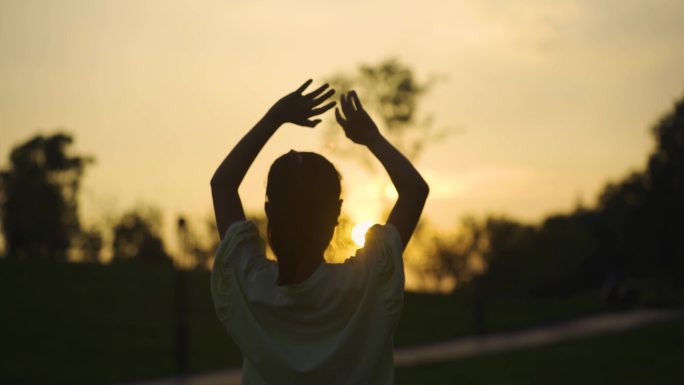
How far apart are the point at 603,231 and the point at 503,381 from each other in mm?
67731

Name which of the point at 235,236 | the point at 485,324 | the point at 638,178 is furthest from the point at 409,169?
the point at 638,178

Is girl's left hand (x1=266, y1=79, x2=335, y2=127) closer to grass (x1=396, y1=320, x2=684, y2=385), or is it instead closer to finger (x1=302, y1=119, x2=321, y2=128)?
finger (x1=302, y1=119, x2=321, y2=128)

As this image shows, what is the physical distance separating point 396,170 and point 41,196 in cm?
6862

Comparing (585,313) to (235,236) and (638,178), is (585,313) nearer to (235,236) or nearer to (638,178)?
(638,178)

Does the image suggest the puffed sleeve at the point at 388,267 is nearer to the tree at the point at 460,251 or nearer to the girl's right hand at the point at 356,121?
the girl's right hand at the point at 356,121

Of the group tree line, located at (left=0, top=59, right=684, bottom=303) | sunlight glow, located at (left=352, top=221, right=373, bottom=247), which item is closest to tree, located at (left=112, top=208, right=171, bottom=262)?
tree line, located at (left=0, top=59, right=684, bottom=303)

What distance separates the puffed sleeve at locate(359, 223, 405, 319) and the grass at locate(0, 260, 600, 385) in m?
A: 24.7

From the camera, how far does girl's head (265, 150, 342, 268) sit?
3121mm

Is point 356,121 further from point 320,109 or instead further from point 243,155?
point 243,155

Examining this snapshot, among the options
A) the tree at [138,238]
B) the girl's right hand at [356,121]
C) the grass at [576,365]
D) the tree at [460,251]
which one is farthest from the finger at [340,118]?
the tree at [460,251]

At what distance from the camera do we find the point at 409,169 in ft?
10.6

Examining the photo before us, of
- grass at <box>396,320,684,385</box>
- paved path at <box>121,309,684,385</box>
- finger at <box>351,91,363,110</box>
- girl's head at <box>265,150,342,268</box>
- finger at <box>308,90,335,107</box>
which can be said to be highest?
finger at <box>308,90,335,107</box>

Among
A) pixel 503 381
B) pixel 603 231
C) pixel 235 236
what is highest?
pixel 603 231

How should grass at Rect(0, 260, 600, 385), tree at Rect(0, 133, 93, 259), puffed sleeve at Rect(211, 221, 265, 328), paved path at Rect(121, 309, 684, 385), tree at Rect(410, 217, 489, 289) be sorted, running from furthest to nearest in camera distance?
tree at Rect(410, 217, 489, 289) < tree at Rect(0, 133, 93, 259) < grass at Rect(0, 260, 600, 385) < paved path at Rect(121, 309, 684, 385) < puffed sleeve at Rect(211, 221, 265, 328)
